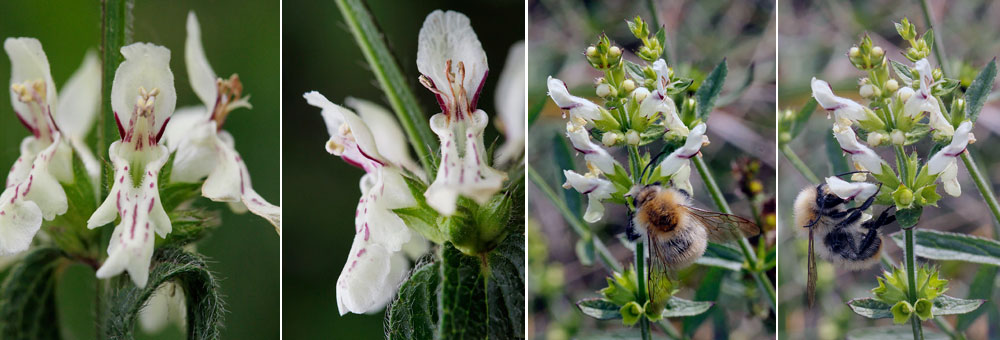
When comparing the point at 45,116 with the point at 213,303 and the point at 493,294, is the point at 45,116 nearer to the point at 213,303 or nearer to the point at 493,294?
the point at 213,303

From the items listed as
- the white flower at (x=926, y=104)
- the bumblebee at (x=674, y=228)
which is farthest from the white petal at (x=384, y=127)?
the white flower at (x=926, y=104)

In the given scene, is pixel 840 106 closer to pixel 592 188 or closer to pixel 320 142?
pixel 592 188

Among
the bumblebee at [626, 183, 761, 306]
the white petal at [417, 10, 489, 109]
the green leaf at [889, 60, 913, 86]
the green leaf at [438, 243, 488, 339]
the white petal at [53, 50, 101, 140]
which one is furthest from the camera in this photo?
the white petal at [53, 50, 101, 140]

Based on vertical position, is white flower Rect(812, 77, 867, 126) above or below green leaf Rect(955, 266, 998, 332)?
above

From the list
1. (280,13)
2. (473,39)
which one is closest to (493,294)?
(473,39)

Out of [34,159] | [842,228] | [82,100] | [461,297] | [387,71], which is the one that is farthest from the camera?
[82,100]

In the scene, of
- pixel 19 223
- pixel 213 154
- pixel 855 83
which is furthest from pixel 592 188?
pixel 19 223

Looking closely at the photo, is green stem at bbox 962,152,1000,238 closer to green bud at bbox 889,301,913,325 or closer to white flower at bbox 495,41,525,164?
green bud at bbox 889,301,913,325

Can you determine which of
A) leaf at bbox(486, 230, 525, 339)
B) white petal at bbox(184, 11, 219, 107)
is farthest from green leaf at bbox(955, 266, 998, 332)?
white petal at bbox(184, 11, 219, 107)
